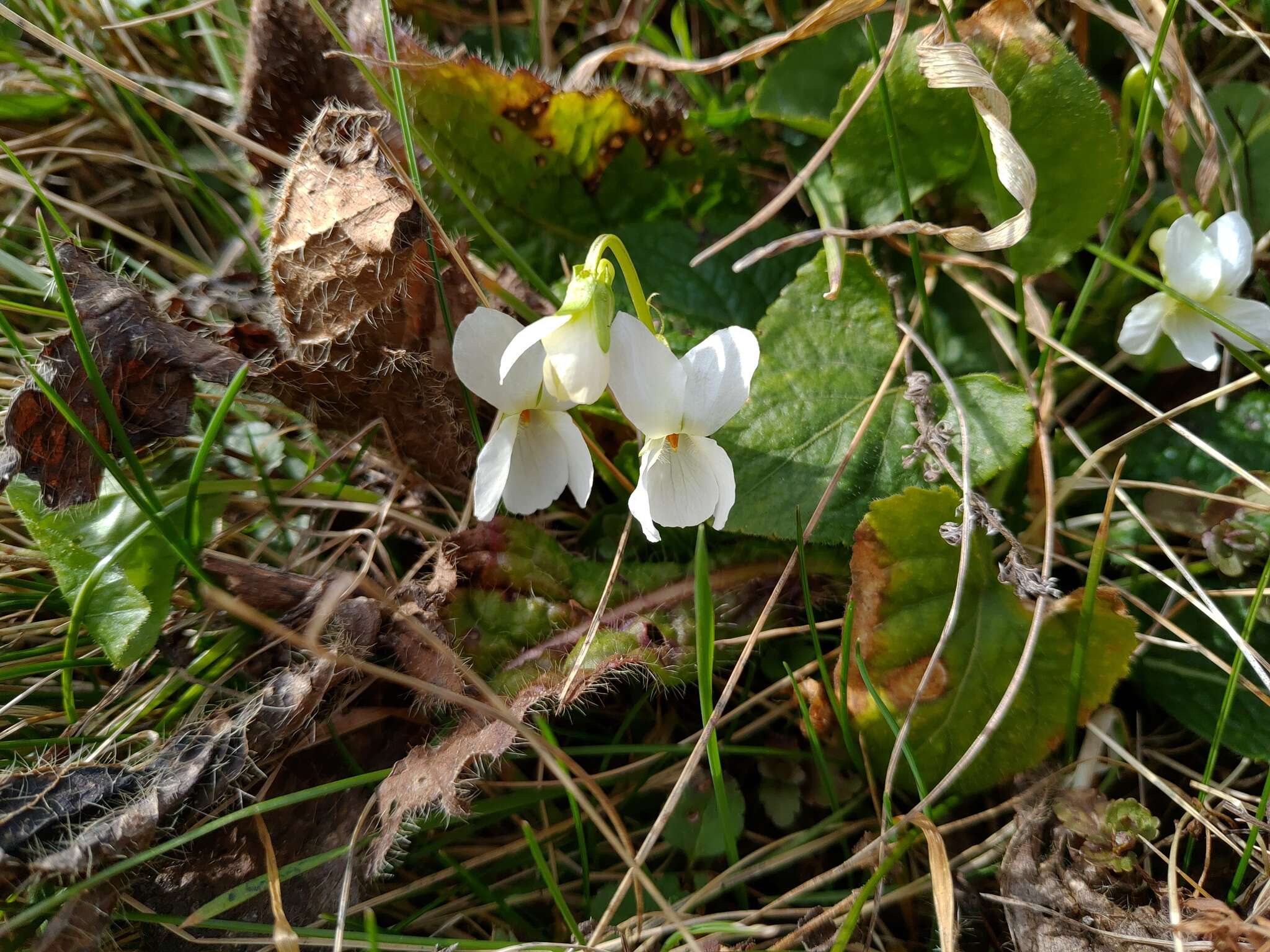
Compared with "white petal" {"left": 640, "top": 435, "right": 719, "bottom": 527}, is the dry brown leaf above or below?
below

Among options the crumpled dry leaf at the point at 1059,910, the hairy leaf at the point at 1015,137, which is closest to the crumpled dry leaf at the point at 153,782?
the crumpled dry leaf at the point at 1059,910

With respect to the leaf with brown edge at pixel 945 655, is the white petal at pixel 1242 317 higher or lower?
higher

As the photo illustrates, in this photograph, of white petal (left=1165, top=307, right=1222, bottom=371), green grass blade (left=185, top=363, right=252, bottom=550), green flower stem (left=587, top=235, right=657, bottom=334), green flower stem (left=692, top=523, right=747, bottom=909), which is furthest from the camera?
white petal (left=1165, top=307, right=1222, bottom=371)

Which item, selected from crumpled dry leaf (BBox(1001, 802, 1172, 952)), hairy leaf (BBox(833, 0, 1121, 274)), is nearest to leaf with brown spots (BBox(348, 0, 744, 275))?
hairy leaf (BBox(833, 0, 1121, 274))

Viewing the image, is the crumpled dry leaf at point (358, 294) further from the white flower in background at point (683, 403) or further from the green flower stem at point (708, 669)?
the green flower stem at point (708, 669)

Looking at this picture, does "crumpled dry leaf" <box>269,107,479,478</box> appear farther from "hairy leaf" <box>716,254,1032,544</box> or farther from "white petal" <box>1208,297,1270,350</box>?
"white petal" <box>1208,297,1270,350</box>
